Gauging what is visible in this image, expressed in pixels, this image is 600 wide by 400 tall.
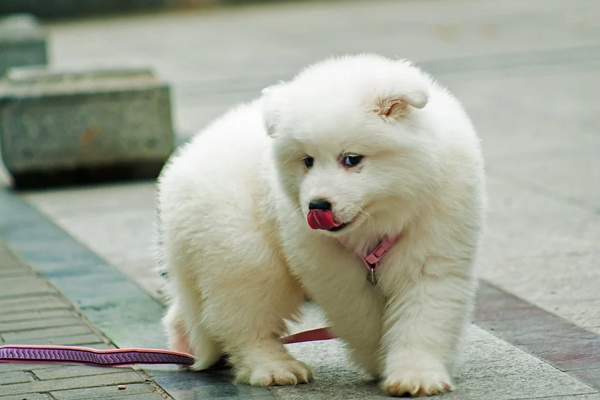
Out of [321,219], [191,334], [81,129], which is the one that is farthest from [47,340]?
[81,129]

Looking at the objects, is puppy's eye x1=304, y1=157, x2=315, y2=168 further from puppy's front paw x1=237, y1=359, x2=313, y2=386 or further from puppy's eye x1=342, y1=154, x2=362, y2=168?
puppy's front paw x1=237, y1=359, x2=313, y2=386

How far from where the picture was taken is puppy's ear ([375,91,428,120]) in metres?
3.78

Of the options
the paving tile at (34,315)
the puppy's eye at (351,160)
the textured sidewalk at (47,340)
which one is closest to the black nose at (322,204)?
the puppy's eye at (351,160)

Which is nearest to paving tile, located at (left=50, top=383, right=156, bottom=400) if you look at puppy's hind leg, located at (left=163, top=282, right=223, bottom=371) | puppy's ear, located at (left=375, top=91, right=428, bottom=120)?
puppy's hind leg, located at (left=163, top=282, right=223, bottom=371)

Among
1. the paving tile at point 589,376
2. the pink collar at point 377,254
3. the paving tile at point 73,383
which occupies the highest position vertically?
the pink collar at point 377,254

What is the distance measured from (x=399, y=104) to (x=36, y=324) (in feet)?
7.72

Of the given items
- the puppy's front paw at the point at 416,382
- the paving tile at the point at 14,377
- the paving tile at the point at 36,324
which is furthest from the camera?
the paving tile at the point at 36,324

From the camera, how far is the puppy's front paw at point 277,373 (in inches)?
169

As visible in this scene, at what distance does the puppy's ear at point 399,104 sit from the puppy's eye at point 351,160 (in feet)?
0.55

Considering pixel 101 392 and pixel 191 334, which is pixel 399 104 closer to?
pixel 191 334

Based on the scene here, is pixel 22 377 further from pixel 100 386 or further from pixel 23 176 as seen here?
pixel 23 176

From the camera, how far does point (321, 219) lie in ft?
12.2

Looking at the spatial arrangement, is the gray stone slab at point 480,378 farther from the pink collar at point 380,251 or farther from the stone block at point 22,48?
the stone block at point 22,48

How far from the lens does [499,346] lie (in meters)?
4.73
